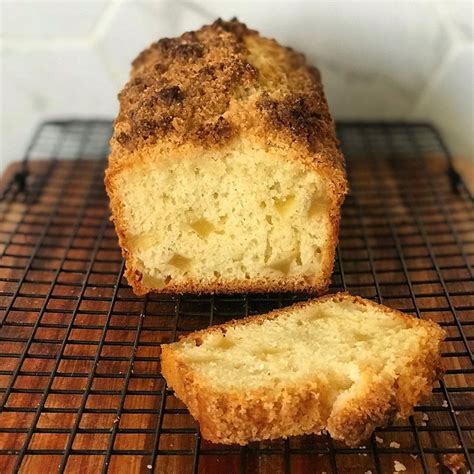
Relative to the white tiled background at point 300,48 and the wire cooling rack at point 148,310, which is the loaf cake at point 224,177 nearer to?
the wire cooling rack at point 148,310

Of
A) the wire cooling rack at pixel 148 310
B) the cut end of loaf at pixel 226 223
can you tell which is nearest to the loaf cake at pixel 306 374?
the wire cooling rack at pixel 148 310

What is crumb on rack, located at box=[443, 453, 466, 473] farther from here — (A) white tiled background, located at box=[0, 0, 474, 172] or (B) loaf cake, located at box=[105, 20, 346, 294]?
(A) white tiled background, located at box=[0, 0, 474, 172]

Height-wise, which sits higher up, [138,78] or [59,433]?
[138,78]

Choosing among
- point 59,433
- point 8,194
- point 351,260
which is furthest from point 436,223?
point 8,194

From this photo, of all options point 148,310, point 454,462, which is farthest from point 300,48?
point 454,462

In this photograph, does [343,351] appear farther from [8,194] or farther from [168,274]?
[8,194]

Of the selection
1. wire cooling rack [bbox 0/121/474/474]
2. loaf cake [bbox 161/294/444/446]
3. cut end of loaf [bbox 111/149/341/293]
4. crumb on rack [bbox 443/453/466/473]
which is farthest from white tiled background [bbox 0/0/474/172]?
crumb on rack [bbox 443/453/466/473]

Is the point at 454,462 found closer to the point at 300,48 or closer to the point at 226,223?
the point at 226,223
